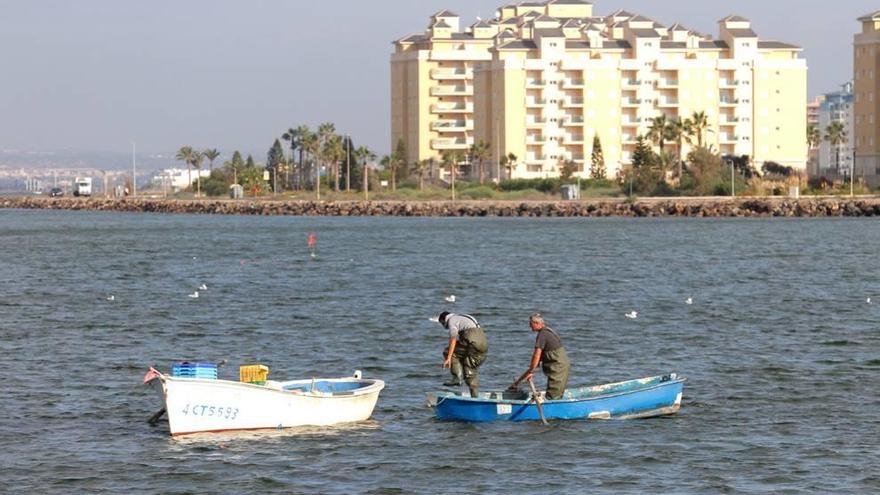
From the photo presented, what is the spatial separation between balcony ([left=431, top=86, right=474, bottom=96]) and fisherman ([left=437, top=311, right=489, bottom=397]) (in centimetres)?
16347

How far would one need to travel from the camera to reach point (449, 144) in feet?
623

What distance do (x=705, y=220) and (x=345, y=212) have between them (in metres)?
40.1

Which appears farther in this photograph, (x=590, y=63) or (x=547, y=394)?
(x=590, y=63)

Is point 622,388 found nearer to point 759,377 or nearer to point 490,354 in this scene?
point 759,377

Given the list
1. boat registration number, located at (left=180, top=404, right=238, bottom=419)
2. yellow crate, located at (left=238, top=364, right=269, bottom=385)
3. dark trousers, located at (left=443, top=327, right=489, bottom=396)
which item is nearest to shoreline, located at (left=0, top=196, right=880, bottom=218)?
dark trousers, located at (left=443, top=327, right=489, bottom=396)

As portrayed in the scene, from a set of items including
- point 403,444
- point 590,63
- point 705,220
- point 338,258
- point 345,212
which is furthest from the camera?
point 590,63

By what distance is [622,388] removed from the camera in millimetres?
27500

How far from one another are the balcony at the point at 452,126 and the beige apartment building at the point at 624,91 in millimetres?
4943

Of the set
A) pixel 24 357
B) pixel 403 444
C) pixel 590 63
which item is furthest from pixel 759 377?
pixel 590 63

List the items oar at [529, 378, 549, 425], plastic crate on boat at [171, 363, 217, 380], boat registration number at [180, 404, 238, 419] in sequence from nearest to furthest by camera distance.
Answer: boat registration number at [180, 404, 238, 419], plastic crate on boat at [171, 363, 217, 380], oar at [529, 378, 549, 425]

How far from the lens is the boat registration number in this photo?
25.2 meters

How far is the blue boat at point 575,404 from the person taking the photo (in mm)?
26484

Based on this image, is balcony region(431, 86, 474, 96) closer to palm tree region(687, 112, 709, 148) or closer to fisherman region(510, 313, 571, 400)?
palm tree region(687, 112, 709, 148)

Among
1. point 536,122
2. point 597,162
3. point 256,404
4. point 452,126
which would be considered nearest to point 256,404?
point 256,404
